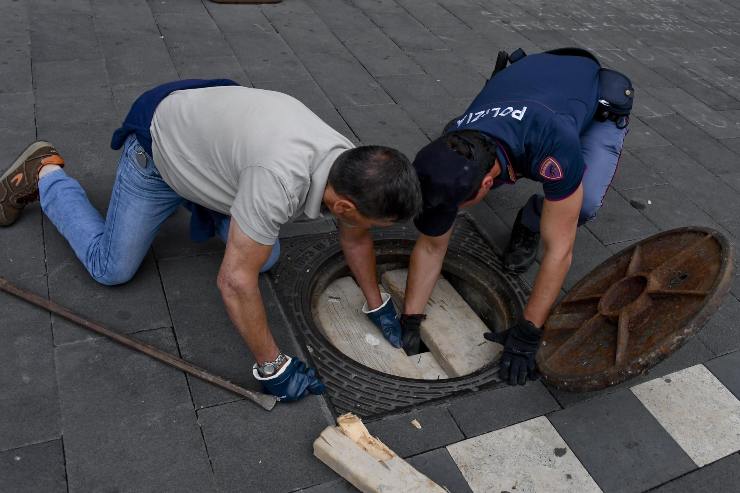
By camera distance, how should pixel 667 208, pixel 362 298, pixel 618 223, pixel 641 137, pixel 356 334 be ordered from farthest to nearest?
pixel 641 137 < pixel 667 208 < pixel 618 223 < pixel 362 298 < pixel 356 334

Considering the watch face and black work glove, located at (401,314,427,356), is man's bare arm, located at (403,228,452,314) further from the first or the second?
the watch face

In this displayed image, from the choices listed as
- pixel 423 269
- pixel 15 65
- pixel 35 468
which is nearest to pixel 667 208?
pixel 423 269

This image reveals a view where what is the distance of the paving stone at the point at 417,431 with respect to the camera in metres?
2.70

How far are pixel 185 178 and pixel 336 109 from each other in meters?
2.36

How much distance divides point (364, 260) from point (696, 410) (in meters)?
1.73

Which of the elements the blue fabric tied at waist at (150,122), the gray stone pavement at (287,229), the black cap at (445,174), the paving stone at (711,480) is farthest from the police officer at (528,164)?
the blue fabric tied at waist at (150,122)

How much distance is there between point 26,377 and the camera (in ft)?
8.88

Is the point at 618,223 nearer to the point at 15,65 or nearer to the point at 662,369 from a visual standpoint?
the point at 662,369

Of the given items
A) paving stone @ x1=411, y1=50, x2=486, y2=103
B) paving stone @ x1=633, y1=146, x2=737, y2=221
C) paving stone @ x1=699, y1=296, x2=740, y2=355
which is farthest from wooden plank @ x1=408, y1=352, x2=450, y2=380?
paving stone @ x1=411, y1=50, x2=486, y2=103

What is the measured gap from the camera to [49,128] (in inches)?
167

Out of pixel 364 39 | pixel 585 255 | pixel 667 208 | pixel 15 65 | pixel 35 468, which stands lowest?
pixel 15 65

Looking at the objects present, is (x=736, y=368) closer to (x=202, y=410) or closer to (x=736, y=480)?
(x=736, y=480)

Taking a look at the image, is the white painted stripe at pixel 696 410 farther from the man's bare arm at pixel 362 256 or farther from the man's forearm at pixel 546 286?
the man's bare arm at pixel 362 256

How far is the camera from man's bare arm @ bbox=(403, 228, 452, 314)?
333 cm
